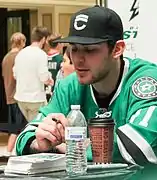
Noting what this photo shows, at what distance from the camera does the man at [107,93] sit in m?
1.86

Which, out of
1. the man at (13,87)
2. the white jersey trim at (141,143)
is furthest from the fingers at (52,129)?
the man at (13,87)

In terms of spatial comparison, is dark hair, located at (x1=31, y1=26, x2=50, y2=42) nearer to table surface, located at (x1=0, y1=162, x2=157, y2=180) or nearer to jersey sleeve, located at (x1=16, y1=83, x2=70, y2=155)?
jersey sleeve, located at (x1=16, y1=83, x2=70, y2=155)

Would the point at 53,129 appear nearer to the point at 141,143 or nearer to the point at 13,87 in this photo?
the point at 141,143

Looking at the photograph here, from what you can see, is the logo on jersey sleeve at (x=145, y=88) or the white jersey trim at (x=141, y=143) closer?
the white jersey trim at (x=141, y=143)

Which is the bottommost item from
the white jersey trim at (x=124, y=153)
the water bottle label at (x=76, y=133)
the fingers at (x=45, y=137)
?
the white jersey trim at (x=124, y=153)

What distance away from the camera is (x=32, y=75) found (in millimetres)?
6445

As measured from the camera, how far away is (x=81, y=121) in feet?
5.97

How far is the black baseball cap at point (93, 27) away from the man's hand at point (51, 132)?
260 mm

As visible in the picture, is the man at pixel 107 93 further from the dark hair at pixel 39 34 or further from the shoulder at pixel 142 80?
the dark hair at pixel 39 34

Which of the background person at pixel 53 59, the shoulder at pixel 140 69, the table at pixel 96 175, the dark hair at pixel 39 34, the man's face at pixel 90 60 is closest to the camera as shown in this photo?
the table at pixel 96 175

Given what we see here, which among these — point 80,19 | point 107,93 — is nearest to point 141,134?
point 107,93

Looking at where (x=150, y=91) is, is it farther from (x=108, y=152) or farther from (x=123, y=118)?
(x=108, y=152)

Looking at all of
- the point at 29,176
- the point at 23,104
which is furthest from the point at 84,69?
the point at 23,104

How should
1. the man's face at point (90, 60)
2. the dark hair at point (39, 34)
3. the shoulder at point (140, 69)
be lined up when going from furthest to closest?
the dark hair at point (39, 34), the shoulder at point (140, 69), the man's face at point (90, 60)
